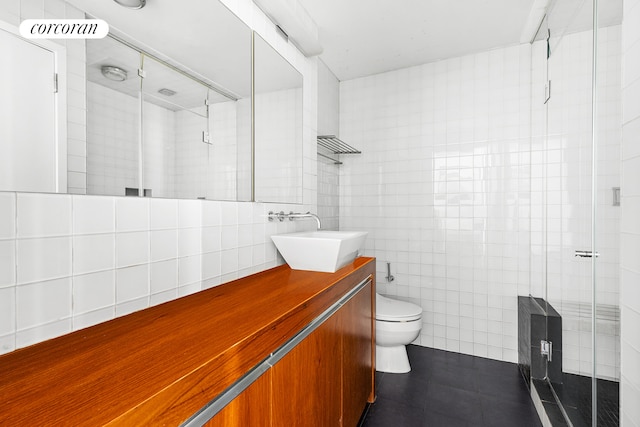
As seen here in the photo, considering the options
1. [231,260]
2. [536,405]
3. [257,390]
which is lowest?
[536,405]

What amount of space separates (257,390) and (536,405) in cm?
190

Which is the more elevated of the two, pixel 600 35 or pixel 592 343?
pixel 600 35

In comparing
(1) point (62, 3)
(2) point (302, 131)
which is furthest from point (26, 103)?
(2) point (302, 131)

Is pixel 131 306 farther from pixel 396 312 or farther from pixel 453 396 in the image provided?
pixel 453 396

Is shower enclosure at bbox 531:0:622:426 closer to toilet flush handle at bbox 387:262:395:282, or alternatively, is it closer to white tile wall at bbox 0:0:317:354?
toilet flush handle at bbox 387:262:395:282

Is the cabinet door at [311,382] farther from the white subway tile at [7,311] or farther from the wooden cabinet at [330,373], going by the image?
the white subway tile at [7,311]

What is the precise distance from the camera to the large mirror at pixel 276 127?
5.32 ft

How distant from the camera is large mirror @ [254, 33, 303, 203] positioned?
5.32 feet

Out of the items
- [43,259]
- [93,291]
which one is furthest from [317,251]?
[43,259]

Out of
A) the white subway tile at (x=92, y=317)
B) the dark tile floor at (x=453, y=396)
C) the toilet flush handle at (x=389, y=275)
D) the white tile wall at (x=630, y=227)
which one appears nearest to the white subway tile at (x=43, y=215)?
the white subway tile at (x=92, y=317)

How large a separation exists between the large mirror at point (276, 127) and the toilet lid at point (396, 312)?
980 mm

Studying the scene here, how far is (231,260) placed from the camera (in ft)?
4.42

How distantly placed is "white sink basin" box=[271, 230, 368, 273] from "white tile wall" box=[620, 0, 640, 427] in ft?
3.06

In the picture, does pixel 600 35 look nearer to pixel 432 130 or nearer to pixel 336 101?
pixel 432 130
